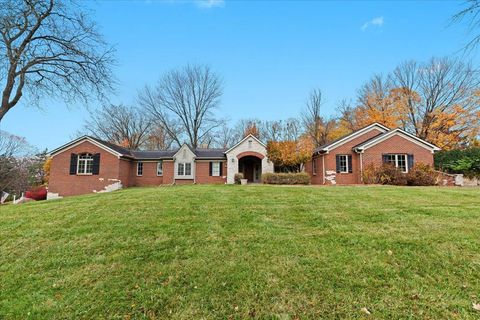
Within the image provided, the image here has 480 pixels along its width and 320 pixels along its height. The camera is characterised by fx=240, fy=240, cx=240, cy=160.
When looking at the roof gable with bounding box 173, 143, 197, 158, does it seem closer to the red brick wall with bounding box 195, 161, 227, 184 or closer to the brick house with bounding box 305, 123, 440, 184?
the red brick wall with bounding box 195, 161, 227, 184

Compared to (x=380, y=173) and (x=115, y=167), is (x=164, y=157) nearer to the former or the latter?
(x=115, y=167)

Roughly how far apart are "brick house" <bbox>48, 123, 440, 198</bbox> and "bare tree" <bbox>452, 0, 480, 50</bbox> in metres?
13.8

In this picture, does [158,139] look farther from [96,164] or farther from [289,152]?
[289,152]

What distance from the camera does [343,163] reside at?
19.8 m

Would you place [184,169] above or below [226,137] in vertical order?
below

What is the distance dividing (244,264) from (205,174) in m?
19.9

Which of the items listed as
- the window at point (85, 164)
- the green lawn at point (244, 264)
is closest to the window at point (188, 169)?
the window at point (85, 164)

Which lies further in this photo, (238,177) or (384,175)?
(238,177)

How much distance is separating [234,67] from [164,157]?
435 inches

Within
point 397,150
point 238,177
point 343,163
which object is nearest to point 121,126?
point 238,177

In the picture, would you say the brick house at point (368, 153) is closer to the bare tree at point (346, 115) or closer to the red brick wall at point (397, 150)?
the red brick wall at point (397, 150)

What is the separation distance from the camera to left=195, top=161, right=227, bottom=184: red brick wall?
2345cm

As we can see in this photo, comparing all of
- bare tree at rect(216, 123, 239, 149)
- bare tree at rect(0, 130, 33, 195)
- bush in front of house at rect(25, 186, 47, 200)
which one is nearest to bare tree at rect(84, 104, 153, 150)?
bare tree at rect(0, 130, 33, 195)

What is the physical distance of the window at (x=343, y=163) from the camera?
64.5ft
